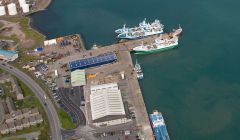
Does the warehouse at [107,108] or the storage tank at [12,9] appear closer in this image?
the warehouse at [107,108]

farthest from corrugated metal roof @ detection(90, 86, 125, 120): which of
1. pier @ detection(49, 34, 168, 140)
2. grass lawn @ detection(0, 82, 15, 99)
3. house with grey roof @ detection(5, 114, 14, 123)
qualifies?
grass lawn @ detection(0, 82, 15, 99)

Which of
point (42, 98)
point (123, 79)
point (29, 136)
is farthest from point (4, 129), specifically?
point (123, 79)

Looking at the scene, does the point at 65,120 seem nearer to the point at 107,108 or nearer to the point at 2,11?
the point at 107,108

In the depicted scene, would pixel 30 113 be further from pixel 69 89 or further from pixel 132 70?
pixel 132 70

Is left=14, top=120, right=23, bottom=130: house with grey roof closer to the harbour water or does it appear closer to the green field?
the green field

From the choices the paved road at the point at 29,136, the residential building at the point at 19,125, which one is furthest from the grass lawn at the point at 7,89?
the paved road at the point at 29,136

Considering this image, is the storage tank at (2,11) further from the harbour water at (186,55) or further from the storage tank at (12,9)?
the harbour water at (186,55)

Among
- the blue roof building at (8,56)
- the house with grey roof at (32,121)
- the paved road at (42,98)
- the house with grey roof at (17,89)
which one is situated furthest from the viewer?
the blue roof building at (8,56)
